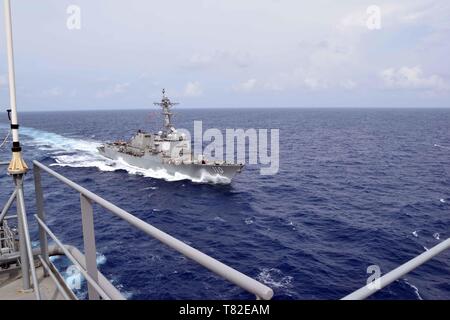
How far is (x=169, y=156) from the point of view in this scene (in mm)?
53625

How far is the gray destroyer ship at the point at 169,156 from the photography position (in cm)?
4894

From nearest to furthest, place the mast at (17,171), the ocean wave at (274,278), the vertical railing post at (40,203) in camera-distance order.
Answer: the mast at (17,171), the vertical railing post at (40,203), the ocean wave at (274,278)

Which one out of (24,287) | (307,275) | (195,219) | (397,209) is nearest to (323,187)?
(397,209)

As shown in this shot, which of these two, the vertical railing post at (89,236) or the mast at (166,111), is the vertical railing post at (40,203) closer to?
the vertical railing post at (89,236)

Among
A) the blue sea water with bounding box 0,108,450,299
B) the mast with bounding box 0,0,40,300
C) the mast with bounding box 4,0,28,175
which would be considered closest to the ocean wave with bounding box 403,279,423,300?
the blue sea water with bounding box 0,108,450,299

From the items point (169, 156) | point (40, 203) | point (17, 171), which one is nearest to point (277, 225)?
point (169, 156)

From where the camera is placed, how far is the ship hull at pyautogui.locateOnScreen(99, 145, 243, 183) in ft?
159

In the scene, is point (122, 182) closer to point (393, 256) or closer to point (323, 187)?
point (323, 187)

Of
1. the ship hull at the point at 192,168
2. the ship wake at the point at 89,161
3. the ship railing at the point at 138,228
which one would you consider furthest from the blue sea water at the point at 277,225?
the ship railing at the point at 138,228

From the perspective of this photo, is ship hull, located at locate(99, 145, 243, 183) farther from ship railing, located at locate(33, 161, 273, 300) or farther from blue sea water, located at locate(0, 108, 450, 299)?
ship railing, located at locate(33, 161, 273, 300)

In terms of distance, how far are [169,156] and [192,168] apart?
16.9ft

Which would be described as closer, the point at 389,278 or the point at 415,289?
the point at 389,278

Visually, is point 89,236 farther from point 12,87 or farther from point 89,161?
point 89,161
